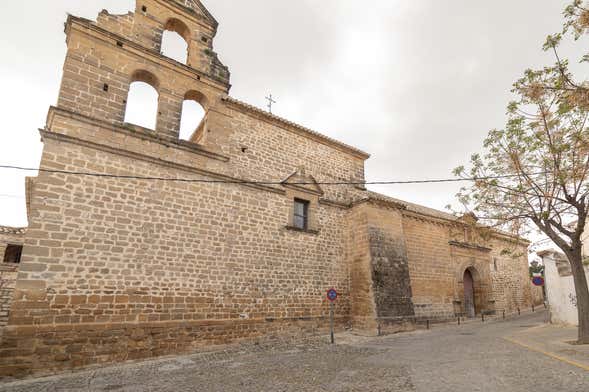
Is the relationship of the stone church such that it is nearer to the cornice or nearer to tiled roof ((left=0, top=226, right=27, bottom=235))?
the cornice

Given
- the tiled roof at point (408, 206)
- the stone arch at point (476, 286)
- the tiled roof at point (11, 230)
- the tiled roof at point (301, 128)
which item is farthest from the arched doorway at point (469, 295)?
the tiled roof at point (11, 230)

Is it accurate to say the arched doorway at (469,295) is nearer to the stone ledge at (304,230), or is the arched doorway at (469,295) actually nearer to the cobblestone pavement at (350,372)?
the cobblestone pavement at (350,372)

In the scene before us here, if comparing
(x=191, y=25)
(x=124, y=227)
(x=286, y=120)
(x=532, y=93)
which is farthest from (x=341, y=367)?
(x=191, y=25)

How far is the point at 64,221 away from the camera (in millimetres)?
7195

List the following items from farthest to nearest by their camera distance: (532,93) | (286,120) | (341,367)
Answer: (286,120) → (532,93) → (341,367)

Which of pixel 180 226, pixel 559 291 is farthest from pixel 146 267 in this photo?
pixel 559 291

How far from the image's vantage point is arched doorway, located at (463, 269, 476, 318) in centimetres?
1661

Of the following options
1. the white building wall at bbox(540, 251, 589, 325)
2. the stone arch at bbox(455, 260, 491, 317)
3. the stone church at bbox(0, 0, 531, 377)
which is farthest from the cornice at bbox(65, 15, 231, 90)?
the white building wall at bbox(540, 251, 589, 325)

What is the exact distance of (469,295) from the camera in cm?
1698

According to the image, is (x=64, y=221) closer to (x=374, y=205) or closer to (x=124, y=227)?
(x=124, y=227)

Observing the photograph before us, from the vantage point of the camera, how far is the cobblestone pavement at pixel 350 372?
4700 millimetres

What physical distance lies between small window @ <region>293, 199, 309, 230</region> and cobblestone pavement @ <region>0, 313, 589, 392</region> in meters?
4.46

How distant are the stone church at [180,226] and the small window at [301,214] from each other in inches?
2.1

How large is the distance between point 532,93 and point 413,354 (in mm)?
6734
